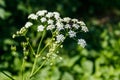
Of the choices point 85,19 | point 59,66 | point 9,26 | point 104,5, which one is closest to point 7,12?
point 9,26

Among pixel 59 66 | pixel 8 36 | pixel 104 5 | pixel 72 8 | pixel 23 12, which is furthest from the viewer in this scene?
pixel 104 5

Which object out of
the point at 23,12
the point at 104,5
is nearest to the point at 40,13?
the point at 23,12

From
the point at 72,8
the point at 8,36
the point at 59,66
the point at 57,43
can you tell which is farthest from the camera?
the point at 72,8

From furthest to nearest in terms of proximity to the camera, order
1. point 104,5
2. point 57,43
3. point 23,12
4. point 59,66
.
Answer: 1. point 104,5
2. point 23,12
3. point 59,66
4. point 57,43

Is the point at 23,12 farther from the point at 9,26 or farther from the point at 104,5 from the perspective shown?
the point at 104,5

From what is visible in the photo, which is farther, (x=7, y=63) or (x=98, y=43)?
(x=98, y=43)

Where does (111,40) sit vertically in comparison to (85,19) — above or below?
below

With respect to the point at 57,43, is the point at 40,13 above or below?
above

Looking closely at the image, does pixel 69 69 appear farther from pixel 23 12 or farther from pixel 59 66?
pixel 23 12

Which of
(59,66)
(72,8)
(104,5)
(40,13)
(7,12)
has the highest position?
(104,5)
